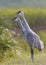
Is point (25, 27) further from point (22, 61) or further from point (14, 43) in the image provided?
point (14, 43)

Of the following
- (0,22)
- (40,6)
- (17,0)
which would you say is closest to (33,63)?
(0,22)

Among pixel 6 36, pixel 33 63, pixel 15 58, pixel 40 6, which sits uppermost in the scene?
pixel 40 6

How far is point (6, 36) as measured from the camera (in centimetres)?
1351

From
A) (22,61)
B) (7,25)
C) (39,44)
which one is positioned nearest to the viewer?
(39,44)

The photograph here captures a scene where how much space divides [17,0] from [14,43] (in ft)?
57.4

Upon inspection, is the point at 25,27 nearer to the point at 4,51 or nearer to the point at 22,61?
the point at 22,61

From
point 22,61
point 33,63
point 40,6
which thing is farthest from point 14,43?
point 40,6

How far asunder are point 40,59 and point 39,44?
1834mm

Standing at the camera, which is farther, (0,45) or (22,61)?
(0,45)

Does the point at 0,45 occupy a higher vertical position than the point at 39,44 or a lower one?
higher

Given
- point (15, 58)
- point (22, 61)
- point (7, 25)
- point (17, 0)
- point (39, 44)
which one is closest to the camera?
point (39, 44)

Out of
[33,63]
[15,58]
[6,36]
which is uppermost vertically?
[6,36]

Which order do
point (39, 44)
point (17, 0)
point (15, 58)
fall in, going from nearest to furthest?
1. point (39, 44)
2. point (15, 58)
3. point (17, 0)

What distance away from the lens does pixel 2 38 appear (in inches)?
521
